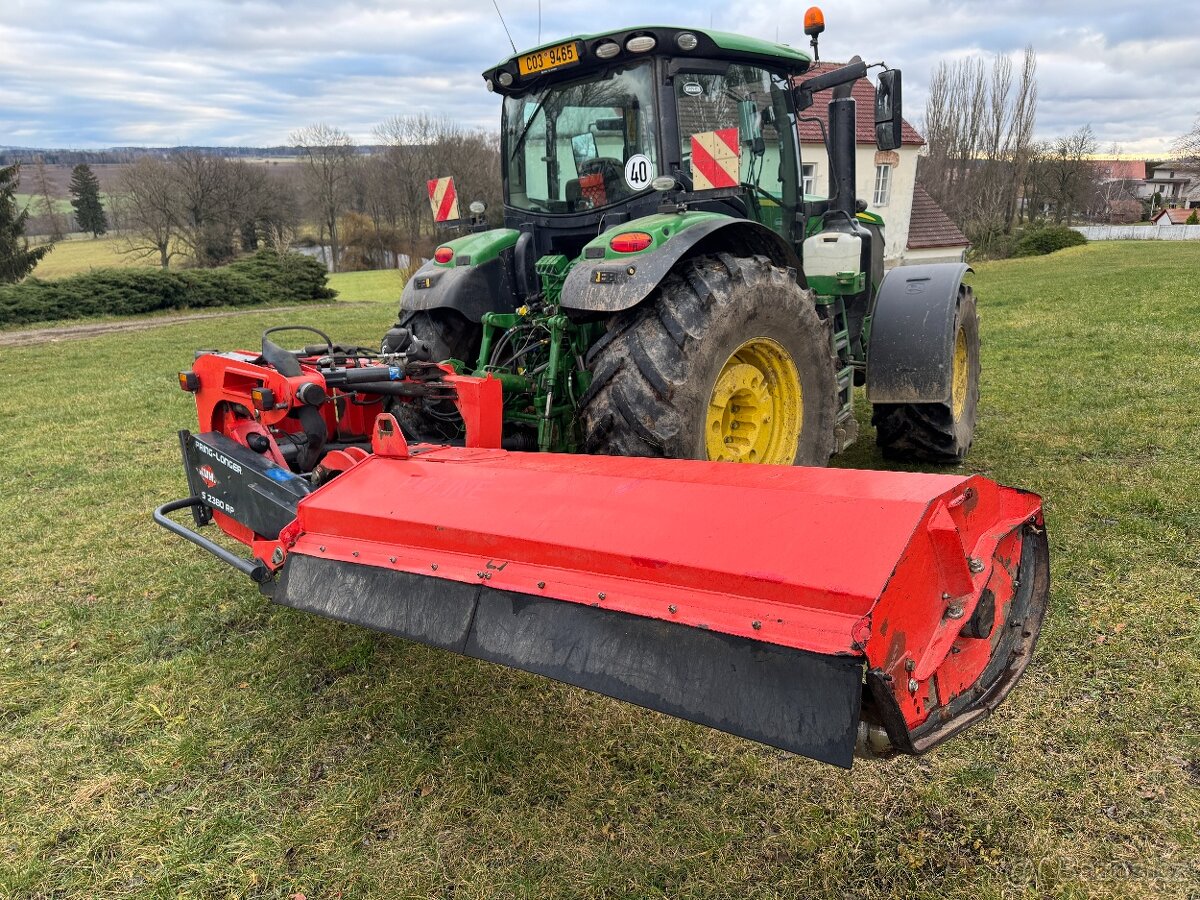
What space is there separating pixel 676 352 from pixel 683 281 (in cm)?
34

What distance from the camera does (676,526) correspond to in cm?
195

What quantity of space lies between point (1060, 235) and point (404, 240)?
28885 millimetres

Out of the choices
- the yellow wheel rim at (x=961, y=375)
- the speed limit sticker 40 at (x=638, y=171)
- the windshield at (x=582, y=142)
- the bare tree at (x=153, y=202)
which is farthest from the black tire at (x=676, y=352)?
the bare tree at (x=153, y=202)

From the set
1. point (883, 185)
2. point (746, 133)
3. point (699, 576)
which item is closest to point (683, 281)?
point (746, 133)

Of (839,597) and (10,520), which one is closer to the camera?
(839,597)

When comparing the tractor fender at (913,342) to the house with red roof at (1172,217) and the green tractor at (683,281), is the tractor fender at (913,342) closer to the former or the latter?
the green tractor at (683,281)

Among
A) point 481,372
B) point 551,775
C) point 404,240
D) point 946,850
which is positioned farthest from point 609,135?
point 404,240

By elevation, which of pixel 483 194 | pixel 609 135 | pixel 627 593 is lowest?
pixel 627 593

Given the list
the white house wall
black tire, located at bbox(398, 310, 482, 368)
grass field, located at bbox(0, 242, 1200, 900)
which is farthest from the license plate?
the white house wall

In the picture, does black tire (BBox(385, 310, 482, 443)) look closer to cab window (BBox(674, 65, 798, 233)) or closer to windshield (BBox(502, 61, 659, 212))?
windshield (BBox(502, 61, 659, 212))

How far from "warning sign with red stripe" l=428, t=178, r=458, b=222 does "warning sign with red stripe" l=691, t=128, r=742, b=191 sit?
157 cm

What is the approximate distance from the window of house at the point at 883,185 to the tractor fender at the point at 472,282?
22881mm

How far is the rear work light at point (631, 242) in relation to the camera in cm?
312

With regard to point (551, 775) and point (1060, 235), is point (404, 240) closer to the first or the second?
point (1060, 235)
